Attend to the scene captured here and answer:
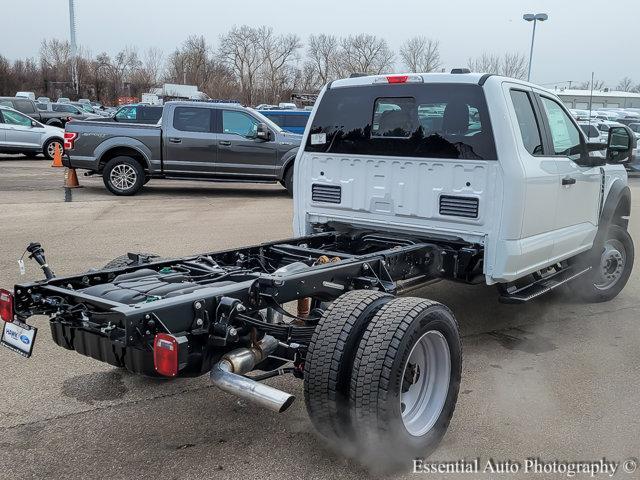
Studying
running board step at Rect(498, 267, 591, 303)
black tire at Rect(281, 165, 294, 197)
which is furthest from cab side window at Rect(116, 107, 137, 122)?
running board step at Rect(498, 267, 591, 303)

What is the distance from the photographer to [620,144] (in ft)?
20.3

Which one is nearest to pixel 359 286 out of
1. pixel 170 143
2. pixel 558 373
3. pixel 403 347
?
pixel 403 347

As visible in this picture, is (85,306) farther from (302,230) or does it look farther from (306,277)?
(302,230)

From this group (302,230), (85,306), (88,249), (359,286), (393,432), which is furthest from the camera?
(88,249)

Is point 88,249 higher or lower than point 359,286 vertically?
lower

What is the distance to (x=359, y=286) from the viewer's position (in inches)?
161

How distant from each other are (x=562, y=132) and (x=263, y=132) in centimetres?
861

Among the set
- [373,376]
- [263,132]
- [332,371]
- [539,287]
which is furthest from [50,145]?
[373,376]

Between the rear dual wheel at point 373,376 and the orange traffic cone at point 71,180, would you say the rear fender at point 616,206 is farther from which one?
the orange traffic cone at point 71,180

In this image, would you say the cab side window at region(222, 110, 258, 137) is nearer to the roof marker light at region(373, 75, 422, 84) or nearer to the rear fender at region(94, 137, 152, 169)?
the rear fender at region(94, 137, 152, 169)

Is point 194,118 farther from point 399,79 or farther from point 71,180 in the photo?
point 399,79

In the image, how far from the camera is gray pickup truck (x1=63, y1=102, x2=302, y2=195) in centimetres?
1307

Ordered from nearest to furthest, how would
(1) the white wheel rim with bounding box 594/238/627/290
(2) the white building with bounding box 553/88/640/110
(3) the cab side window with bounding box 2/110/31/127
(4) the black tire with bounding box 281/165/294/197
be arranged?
(1) the white wheel rim with bounding box 594/238/627/290 → (4) the black tire with bounding box 281/165/294/197 → (3) the cab side window with bounding box 2/110/31/127 → (2) the white building with bounding box 553/88/640/110

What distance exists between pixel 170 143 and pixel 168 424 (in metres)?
10.1
